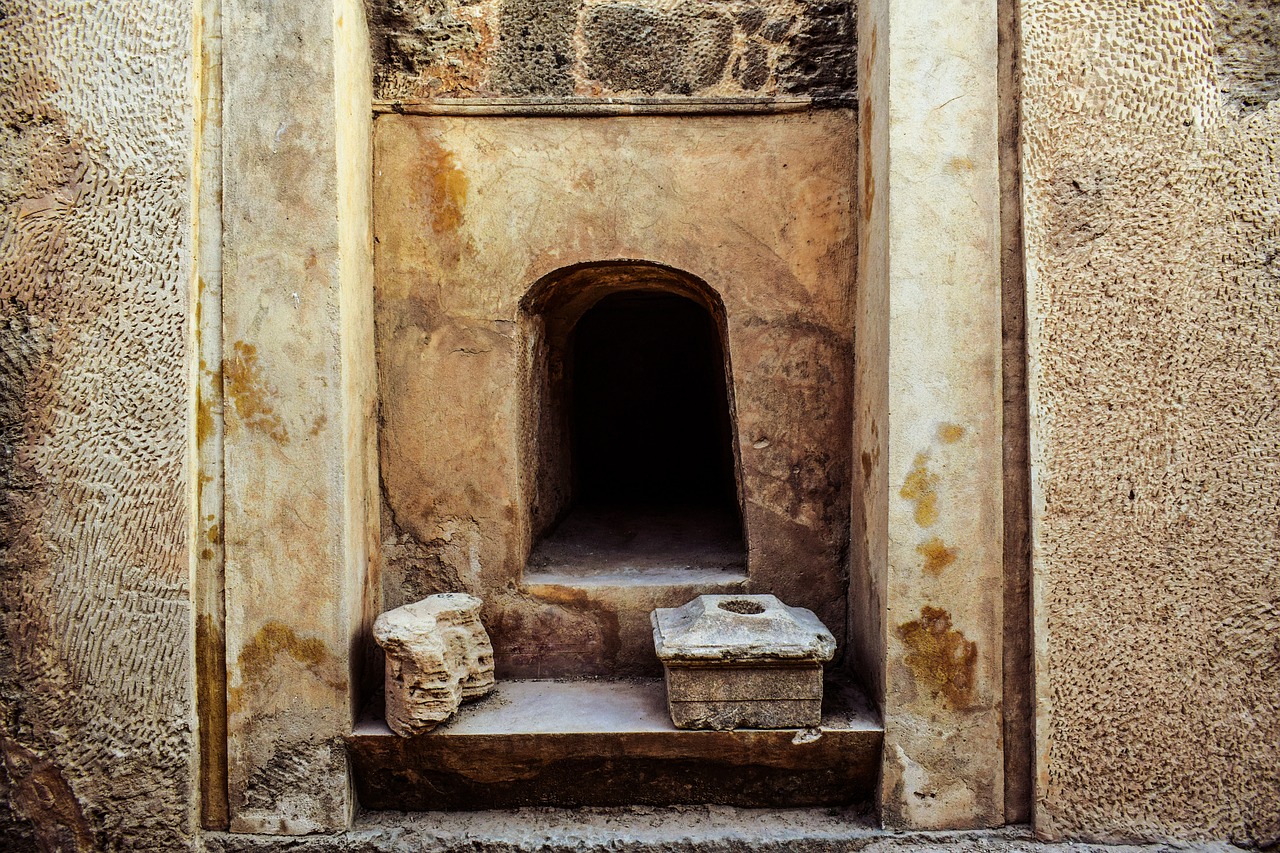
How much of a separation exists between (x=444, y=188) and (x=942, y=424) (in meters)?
1.88

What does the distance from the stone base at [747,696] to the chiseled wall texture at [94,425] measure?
1.53 metres

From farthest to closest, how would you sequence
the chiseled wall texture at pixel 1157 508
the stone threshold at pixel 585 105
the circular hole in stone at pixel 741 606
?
1. the stone threshold at pixel 585 105
2. the circular hole in stone at pixel 741 606
3. the chiseled wall texture at pixel 1157 508

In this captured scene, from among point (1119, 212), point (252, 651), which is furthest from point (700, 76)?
point (252, 651)

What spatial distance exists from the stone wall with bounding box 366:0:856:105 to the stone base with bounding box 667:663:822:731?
1.99 metres

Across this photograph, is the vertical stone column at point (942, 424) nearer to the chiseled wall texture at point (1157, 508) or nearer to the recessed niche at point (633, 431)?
the chiseled wall texture at point (1157, 508)

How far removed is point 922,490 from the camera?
7.48 ft

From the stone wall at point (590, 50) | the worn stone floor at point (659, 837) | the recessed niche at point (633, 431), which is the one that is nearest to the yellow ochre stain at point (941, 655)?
the worn stone floor at point (659, 837)

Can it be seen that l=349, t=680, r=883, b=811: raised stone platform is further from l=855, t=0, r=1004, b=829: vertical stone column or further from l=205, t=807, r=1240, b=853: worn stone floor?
l=855, t=0, r=1004, b=829: vertical stone column

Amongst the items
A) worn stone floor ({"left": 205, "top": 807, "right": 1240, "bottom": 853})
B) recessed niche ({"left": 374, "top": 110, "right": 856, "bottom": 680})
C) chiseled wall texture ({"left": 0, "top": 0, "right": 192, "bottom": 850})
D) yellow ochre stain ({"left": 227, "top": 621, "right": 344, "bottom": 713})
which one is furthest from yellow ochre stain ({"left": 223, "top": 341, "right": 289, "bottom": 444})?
worn stone floor ({"left": 205, "top": 807, "right": 1240, "bottom": 853})

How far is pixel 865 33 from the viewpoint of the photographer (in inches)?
102

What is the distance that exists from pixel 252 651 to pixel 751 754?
1580mm

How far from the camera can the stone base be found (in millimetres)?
2289

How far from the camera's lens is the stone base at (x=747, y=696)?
2.29 metres

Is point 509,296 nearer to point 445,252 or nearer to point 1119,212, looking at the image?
point 445,252
